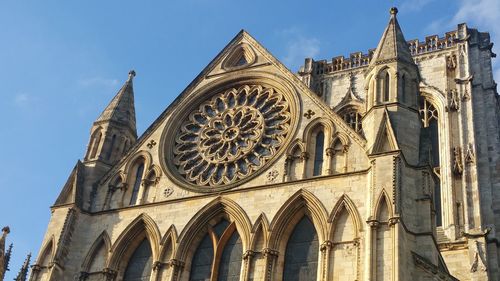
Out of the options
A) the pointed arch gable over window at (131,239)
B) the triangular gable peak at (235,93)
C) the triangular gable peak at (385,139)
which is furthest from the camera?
the triangular gable peak at (235,93)

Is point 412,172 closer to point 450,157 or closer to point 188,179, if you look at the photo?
point 188,179

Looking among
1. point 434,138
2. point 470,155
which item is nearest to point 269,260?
point 470,155

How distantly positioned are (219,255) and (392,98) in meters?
6.00

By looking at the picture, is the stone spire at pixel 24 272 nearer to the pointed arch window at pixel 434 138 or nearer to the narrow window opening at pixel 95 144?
the narrow window opening at pixel 95 144

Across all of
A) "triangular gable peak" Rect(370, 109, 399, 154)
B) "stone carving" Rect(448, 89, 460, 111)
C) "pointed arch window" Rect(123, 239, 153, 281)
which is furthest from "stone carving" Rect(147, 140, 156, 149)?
"stone carving" Rect(448, 89, 460, 111)

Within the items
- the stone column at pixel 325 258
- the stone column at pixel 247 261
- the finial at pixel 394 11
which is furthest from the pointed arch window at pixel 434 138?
the stone column at pixel 247 261

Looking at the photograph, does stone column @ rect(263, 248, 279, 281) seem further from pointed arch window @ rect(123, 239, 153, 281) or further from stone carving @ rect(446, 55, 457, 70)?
stone carving @ rect(446, 55, 457, 70)

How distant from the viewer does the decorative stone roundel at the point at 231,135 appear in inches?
858

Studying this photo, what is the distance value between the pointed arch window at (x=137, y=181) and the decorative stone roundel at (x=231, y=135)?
106 cm

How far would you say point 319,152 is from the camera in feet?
68.7

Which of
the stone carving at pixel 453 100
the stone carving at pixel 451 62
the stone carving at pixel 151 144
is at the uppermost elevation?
the stone carving at pixel 451 62

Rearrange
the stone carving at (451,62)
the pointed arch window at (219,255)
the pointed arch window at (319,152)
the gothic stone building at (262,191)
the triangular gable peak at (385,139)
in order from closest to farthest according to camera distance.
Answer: the gothic stone building at (262,191) < the triangular gable peak at (385,139) < the pointed arch window at (219,255) < the pointed arch window at (319,152) < the stone carving at (451,62)

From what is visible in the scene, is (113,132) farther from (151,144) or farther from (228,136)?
(228,136)

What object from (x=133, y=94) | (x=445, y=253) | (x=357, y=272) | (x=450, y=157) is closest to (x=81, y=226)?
(x=133, y=94)
